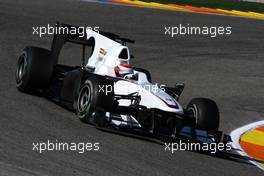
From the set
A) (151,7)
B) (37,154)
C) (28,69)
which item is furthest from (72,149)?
(151,7)

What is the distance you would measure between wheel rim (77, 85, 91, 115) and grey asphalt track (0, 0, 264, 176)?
0.20 m

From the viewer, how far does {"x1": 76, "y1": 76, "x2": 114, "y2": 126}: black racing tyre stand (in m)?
10.4

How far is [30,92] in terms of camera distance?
40.7 feet

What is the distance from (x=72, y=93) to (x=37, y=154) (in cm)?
274

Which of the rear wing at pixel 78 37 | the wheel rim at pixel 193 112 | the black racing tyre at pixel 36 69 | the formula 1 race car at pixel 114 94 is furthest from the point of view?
the rear wing at pixel 78 37

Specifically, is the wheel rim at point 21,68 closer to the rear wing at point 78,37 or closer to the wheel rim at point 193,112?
the rear wing at point 78,37

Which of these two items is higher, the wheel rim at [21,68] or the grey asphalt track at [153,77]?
the wheel rim at [21,68]

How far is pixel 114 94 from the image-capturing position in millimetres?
10789

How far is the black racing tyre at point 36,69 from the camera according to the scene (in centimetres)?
1202

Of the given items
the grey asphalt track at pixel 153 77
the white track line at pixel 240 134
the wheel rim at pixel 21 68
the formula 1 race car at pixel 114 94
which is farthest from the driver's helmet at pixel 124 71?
the white track line at pixel 240 134

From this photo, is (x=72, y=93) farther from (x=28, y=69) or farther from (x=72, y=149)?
(x=72, y=149)

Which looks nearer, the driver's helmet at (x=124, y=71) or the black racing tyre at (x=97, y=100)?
the black racing tyre at (x=97, y=100)

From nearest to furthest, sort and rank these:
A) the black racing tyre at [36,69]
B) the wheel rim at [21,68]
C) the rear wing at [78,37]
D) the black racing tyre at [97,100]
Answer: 1. the black racing tyre at [97,100]
2. the black racing tyre at [36,69]
3. the rear wing at [78,37]
4. the wheel rim at [21,68]

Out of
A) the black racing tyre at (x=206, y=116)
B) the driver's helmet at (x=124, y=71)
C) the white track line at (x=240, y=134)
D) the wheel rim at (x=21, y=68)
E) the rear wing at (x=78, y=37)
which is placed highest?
the rear wing at (x=78, y=37)
